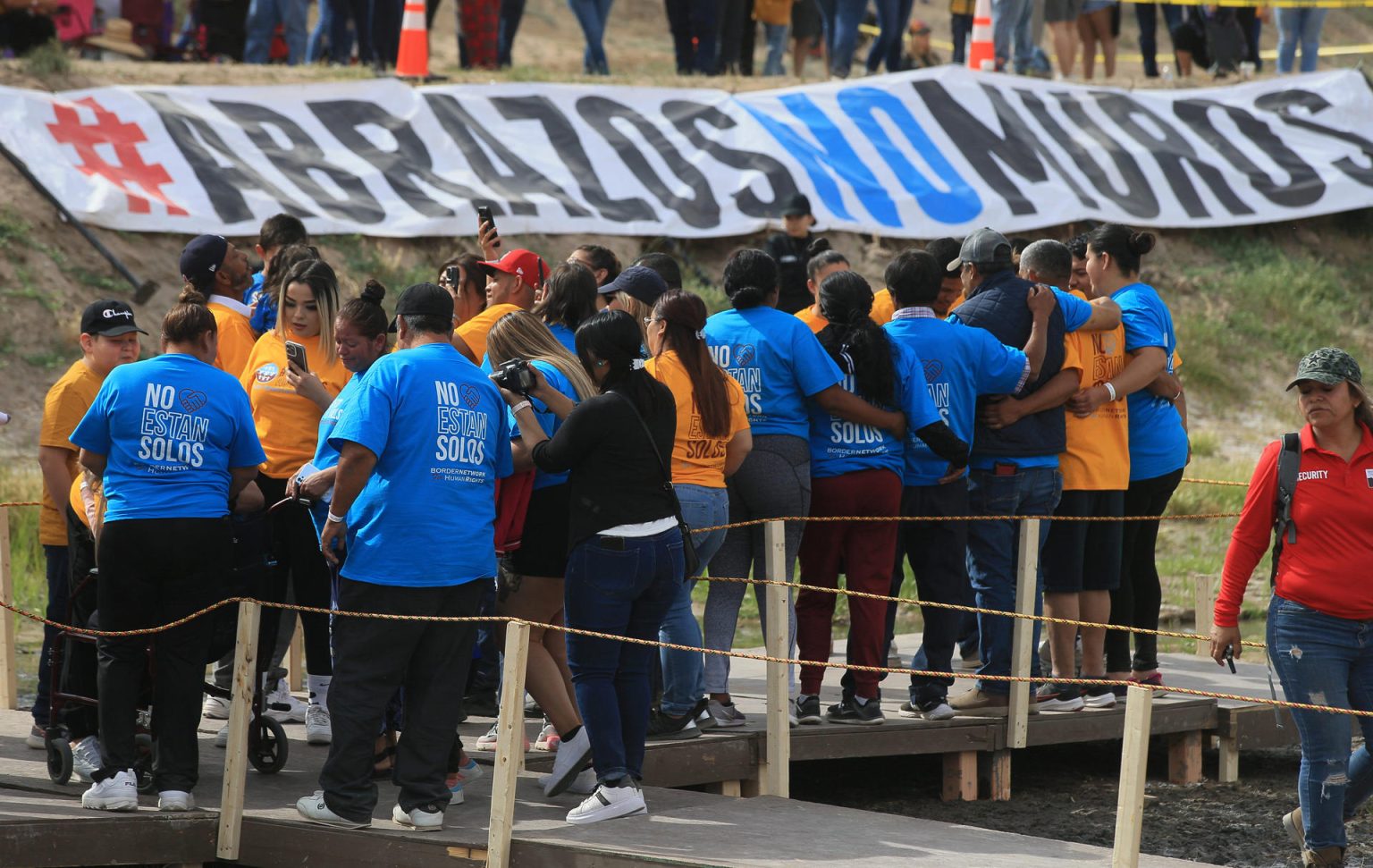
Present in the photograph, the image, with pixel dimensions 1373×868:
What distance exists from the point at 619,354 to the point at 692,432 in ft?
2.61

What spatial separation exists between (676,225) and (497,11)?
3863mm

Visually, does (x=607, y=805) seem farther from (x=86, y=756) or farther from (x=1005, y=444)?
(x=1005, y=444)

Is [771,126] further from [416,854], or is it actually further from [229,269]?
[416,854]

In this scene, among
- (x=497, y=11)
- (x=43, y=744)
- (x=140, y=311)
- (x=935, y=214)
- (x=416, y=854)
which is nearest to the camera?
(x=416, y=854)

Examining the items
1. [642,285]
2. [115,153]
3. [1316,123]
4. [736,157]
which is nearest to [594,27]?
[736,157]

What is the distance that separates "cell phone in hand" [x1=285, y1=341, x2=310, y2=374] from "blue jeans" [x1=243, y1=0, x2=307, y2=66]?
11332 millimetres

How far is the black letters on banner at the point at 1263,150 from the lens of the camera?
63.2ft

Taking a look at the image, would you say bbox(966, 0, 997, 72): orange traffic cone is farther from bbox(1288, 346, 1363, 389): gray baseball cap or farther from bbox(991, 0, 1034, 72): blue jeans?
bbox(1288, 346, 1363, 389): gray baseball cap

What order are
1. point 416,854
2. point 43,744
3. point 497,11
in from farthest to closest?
point 497,11 → point 43,744 → point 416,854

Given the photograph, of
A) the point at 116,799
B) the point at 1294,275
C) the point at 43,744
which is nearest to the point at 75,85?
the point at 43,744

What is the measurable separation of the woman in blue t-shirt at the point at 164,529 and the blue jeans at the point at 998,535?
341 centimetres

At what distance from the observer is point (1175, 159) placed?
19.0 metres

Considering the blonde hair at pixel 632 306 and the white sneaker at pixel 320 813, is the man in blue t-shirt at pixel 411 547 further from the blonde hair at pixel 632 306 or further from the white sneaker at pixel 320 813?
the blonde hair at pixel 632 306

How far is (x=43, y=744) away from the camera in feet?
26.6
